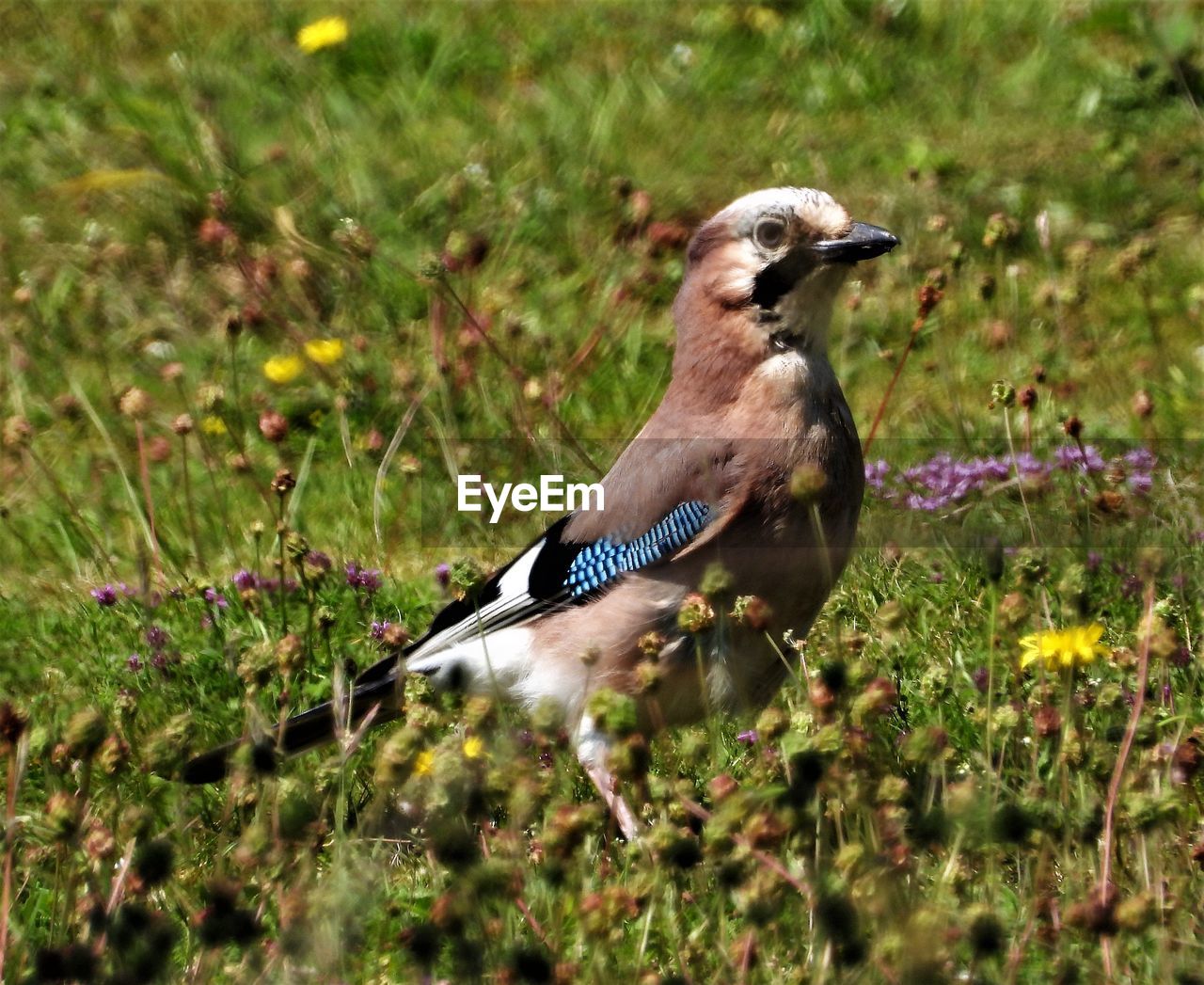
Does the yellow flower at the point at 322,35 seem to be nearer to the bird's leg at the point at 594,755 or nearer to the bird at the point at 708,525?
the bird at the point at 708,525

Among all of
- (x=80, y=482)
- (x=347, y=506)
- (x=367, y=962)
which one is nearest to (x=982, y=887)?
(x=367, y=962)

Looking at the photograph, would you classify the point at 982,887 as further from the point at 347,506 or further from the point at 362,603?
the point at 347,506

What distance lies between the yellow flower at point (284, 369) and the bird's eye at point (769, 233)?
195 centimetres

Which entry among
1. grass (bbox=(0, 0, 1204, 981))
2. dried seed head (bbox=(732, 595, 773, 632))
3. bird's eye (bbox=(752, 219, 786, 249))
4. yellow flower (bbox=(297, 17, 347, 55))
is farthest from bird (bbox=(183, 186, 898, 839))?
yellow flower (bbox=(297, 17, 347, 55))

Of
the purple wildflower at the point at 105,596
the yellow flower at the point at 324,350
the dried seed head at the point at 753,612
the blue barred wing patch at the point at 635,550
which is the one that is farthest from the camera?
the yellow flower at the point at 324,350

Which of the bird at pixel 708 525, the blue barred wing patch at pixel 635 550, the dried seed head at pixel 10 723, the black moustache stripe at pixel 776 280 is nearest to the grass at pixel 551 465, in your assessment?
the dried seed head at pixel 10 723

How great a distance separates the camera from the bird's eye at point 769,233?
3865mm

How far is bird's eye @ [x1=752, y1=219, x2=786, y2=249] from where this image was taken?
152 inches

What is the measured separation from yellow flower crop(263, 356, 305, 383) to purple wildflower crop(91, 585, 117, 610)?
3.86 ft

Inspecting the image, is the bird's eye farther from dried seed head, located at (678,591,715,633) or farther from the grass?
dried seed head, located at (678,591,715,633)

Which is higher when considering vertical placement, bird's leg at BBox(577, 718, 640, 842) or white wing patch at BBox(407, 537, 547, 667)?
white wing patch at BBox(407, 537, 547, 667)

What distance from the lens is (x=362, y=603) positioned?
445 cm

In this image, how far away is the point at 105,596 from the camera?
171 inches

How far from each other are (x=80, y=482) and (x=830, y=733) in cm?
348
